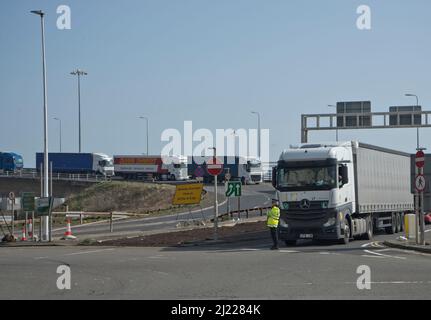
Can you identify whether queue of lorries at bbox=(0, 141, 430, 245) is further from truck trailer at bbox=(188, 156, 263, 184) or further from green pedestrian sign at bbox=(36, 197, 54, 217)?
truck trailer at bbox=(188, 156, 263, 184)

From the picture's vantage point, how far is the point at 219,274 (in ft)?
56.5

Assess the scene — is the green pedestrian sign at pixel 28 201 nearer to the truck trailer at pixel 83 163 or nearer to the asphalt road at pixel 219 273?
the asphalt road at pixel 219 273

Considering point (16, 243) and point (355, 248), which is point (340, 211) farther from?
point (16, 243)

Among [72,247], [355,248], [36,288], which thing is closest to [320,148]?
[355,248]

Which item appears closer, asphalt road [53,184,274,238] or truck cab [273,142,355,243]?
truck cab [273,142,355,243]

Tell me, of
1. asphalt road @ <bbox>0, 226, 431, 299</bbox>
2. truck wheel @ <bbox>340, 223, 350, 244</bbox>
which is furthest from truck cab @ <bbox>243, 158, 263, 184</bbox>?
asphalt road @ <bbox>0, 226, 431, 299</bbox>

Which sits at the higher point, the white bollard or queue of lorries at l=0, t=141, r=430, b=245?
queue of lorries at l=0, t=141, r=430, b=245

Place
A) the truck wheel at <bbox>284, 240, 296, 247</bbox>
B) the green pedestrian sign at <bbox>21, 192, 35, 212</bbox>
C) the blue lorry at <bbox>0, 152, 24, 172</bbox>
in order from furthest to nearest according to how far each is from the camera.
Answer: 1. the blue lorry at <bbox>0, 152, 24, 172</bbox>
2. the green pedestrian sign at <bbox>21, 192, 35, 212</bbox>
3. the truck wheel at <bbox>284, 240, 296, 247</bbox>

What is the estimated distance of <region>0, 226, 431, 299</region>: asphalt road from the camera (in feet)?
45.9

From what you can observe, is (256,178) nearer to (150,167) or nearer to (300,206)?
(150,167)

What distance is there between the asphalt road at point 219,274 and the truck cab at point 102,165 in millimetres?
82549

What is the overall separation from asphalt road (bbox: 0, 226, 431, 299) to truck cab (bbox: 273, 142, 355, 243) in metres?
1.03

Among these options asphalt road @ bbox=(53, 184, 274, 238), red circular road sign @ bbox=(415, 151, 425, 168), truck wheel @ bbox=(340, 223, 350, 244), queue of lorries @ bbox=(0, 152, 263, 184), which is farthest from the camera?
queue of lorries @ bbox=(0, 152, 263, 184)
